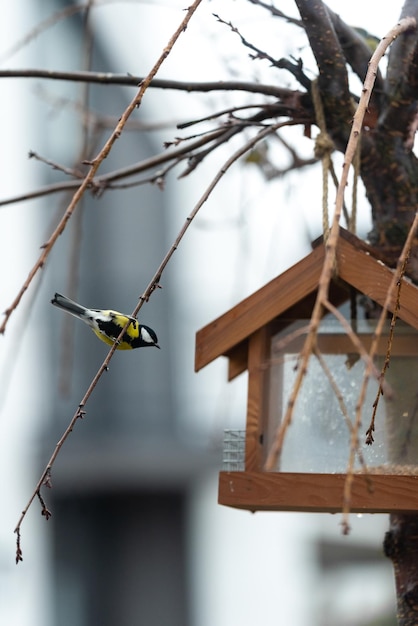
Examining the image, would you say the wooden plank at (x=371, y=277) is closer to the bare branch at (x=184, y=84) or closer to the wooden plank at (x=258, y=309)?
the wooden plank at (x=258, y=309)

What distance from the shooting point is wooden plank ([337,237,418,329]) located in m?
2.26

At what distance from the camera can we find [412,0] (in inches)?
101

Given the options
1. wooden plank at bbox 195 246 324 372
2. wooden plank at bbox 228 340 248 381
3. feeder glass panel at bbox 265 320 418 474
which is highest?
wooden plank at bbox 195 246 324 372

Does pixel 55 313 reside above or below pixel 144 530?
above

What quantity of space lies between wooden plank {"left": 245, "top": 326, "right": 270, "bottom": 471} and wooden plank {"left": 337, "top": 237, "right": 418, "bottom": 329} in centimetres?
27

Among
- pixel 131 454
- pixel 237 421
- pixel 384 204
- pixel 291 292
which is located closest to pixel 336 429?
pixel 291 292

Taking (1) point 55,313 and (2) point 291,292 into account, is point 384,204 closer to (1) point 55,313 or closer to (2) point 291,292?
(2) point 291,292

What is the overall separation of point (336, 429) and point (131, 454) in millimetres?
9427

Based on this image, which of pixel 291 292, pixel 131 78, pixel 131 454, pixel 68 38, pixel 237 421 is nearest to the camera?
pixel 291 292

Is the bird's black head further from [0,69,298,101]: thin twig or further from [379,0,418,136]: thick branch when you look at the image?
[379,0,418,136]: thick branch

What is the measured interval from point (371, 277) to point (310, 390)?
354mm

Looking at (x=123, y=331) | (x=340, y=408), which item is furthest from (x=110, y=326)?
(x=123, y=331)

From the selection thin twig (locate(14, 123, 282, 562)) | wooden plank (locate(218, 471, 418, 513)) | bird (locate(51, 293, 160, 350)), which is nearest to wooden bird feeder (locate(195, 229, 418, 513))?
wooden plank (locate(218, 471, 418, 513))

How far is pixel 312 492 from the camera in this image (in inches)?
86.3
